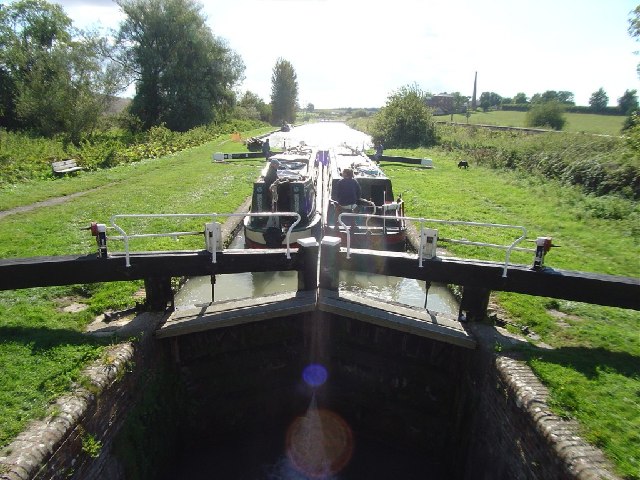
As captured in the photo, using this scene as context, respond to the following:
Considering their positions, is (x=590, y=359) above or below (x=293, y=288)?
above

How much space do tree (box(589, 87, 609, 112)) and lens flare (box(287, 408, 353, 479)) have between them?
2869 inches

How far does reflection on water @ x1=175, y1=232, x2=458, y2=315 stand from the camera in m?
8.41

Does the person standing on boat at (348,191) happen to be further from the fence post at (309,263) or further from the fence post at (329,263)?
the fence post at (309,263)

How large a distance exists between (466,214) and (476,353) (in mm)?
7291

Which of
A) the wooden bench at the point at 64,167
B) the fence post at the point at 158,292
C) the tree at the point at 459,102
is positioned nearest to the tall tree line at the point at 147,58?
the wooden bench at the point at 64,167

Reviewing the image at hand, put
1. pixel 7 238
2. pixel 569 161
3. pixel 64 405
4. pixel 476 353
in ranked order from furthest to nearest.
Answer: pixel 569 161, pixel 7 238, pixel 476 353, pixel 64 405

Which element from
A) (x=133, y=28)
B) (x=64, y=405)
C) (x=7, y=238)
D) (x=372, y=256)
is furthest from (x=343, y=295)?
(x=133, y=28)

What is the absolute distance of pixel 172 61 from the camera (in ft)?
110

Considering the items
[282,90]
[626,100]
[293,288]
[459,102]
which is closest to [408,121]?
[293,288]

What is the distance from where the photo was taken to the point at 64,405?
12.9ft

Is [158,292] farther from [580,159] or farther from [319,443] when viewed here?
[580,159]

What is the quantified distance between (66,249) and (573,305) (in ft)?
28.0

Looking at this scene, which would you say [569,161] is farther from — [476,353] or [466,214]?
[476,353]

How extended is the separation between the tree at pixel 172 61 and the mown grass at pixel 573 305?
23.1 meters
